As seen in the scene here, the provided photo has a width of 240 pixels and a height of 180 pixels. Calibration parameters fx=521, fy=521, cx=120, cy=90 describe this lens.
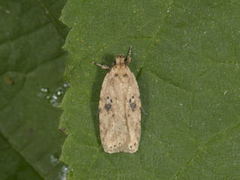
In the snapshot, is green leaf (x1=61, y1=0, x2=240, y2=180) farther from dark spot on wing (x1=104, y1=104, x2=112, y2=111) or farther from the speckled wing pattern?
dark spot on wing (x1=104, y1=104, x2=112, y2=111)

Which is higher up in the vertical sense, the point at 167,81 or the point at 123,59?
the point at 123,59

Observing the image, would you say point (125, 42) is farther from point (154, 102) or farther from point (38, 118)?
point (38, 118)

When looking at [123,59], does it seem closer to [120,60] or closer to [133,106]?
[120,60]

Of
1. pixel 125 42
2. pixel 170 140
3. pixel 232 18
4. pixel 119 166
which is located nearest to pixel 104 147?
pixel 119 166

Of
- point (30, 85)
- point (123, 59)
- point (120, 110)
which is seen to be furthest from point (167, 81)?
point (30, 85)

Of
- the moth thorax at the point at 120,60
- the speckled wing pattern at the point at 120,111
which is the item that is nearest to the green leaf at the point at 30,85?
the speckled wing pattern at the point at 120,111

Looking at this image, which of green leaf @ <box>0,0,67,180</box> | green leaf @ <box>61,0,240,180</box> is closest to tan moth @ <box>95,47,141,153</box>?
green leaf @ <box>61,0,240,180</box>

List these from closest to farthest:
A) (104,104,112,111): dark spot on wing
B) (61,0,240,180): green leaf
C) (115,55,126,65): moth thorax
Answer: (61,0,240,180): green leaf
(115,55,126,65): moth thorax
(104,104,112,111): dark spot on wing
